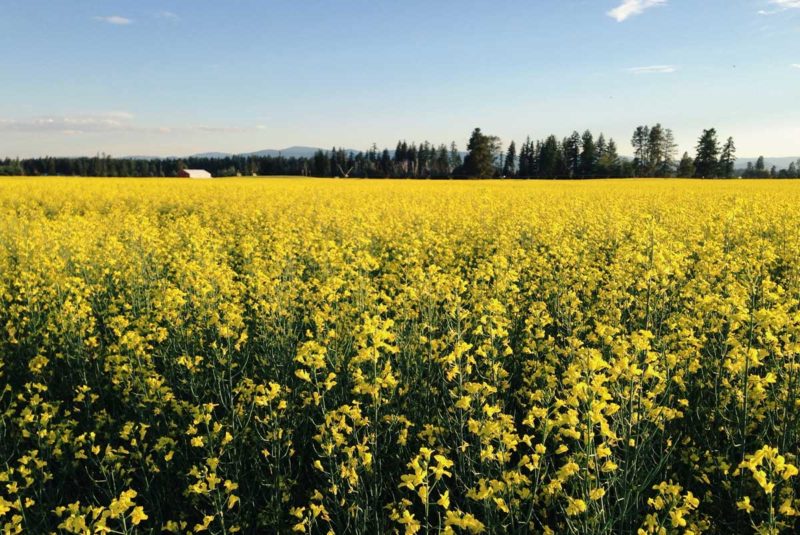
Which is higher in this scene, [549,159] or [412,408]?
[549,159]

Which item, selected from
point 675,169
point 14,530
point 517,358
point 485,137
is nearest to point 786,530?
point 517,358

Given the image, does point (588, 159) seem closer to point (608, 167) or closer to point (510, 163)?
point (608, 167)

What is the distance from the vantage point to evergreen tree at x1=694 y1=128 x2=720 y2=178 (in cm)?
6969

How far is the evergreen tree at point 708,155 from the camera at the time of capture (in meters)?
69.7

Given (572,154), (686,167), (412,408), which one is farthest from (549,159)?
(412,408)

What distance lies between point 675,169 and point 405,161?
58.3 metres

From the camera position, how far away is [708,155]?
7056 cm

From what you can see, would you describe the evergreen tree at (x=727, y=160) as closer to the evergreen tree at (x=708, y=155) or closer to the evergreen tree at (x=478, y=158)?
the evergreen tree at (x=708, y=155)

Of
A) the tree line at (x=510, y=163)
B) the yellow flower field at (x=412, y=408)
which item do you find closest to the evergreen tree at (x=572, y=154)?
the tree line at (x=510, y=163)

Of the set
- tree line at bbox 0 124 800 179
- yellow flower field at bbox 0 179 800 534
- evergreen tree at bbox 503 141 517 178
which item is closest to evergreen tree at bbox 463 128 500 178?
tree line at bbox 0 124 800 179

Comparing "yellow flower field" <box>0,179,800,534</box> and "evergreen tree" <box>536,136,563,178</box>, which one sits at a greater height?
"evergreen tree" <box>536,136,563,178</box>

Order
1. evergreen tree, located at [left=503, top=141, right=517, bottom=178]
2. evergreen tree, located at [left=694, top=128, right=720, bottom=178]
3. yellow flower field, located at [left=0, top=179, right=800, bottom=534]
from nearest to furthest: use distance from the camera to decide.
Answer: yellow flower field, located at [left=0, top=179, right=800, bottom=534] < evergreen tree, located at [left=694, top=128, right=720, bottom=178] < evergreen tree, located at [left=503, top=141, right=517, bottom=178]

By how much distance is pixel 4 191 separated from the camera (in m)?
23.5

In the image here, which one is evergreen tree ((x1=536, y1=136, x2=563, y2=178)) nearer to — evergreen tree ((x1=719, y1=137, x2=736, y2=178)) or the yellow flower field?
evergreen tree ((x1=719, y1=137, x2=736, y2=178))
